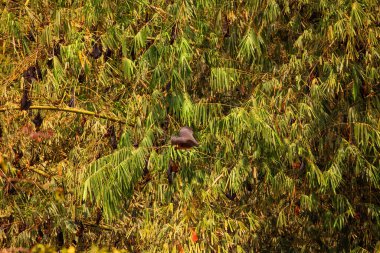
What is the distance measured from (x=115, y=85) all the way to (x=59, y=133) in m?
0.54

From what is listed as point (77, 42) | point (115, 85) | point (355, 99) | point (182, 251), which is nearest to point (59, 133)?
point (115, 85)

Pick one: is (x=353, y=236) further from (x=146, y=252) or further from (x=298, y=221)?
(x=146, y=252)

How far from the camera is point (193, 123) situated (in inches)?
208

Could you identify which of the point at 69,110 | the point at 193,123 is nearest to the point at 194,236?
the point at 193,123

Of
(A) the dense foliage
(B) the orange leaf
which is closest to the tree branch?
(A) the dense foliage

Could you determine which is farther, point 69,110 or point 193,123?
point 193,123

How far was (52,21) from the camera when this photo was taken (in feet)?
17.1

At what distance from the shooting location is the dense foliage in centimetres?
496

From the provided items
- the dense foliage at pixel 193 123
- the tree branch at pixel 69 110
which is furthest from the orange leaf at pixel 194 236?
the tree branch at pixel 69 110

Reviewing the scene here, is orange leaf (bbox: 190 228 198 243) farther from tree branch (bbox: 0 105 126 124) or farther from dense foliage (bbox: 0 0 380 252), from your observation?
tree branch (bbox: 0 105 126 124)

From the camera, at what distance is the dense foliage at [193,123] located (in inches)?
195

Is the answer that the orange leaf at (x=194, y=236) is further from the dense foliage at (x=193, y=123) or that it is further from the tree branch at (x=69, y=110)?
the tree branch at (x=69, y=110)

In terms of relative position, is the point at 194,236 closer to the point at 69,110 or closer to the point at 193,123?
the point at 193,123

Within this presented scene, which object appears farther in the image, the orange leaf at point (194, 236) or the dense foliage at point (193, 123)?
the dense foliage at point (193, 123)
